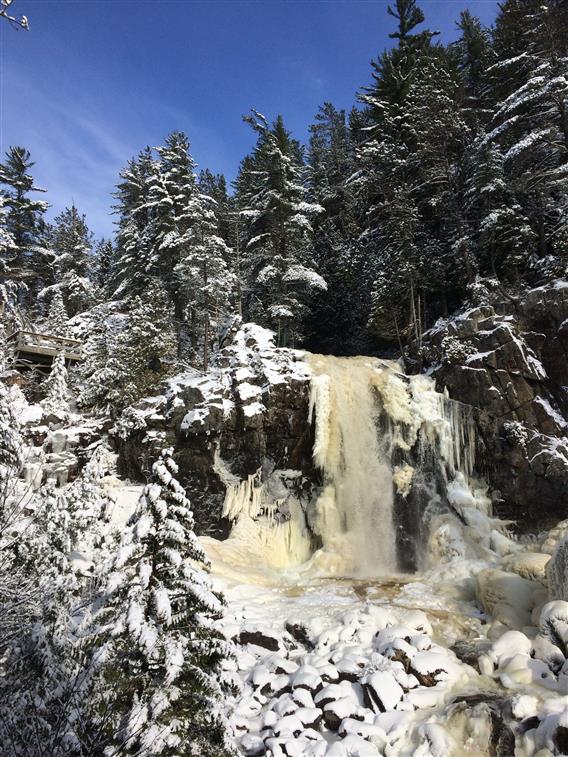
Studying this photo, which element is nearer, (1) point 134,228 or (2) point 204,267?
(2) point 204,267

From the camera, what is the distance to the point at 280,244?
1072 inches

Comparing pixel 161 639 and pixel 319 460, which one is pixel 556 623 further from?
pixel 319 460

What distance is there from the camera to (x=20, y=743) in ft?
15.3

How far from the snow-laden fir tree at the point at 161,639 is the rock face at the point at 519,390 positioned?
13210 mm

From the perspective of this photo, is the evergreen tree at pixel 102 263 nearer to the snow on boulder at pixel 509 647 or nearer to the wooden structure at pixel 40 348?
the wooden structure at pixel 40 348

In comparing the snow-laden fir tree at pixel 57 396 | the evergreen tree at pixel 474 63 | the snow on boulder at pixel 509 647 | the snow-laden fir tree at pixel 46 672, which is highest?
the evergreen tree at pixel 474 63

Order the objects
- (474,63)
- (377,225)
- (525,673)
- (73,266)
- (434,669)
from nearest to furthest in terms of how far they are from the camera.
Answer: (525,673) → (434,669) → (377,225) → (474,63) → (73,266)

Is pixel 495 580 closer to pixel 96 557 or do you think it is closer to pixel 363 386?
pixel 363 386

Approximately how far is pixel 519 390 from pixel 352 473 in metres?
6.76

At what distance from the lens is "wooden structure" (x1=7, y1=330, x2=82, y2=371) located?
2423 cm

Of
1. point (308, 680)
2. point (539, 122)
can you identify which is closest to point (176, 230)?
point (539, 122)

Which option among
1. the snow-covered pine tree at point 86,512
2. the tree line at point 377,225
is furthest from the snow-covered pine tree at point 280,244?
the snow-covered pine tree at point 86,512

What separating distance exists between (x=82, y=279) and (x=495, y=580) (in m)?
33.6

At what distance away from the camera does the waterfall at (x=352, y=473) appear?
654 inches
